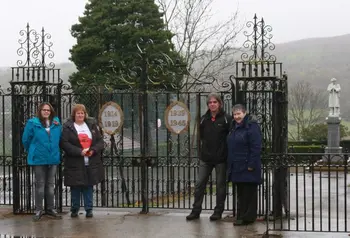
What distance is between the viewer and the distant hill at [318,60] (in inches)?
3150

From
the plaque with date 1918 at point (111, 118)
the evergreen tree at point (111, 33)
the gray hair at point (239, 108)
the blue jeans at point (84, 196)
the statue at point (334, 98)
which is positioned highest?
the evergreen tree at point (111, 33)

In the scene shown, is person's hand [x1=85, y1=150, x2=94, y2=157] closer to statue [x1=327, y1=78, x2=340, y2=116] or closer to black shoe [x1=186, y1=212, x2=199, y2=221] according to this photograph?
black shoe [x1=186, y1=212, x2=199, y2=221]

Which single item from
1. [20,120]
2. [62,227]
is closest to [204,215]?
[62,227]

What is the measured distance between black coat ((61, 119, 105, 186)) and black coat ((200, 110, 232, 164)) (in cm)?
169

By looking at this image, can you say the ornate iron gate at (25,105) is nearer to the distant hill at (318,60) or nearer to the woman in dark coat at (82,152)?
the woman in dark coat at (82,152)

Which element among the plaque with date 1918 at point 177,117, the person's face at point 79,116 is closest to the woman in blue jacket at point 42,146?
the person's face at point 79,116

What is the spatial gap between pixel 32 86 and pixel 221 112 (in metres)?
3.29

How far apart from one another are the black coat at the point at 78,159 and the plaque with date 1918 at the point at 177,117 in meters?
1.16

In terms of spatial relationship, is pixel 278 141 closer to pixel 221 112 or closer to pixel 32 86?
pixel 221 112

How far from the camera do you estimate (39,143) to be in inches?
346

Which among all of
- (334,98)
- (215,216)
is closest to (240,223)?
(215,216)

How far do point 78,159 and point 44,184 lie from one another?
0.73 metres

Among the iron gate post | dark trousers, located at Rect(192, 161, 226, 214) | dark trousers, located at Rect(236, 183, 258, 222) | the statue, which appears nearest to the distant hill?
the statue

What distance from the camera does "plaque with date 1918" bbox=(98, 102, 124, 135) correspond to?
948 cm
